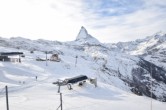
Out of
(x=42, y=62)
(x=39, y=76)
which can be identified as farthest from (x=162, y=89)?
(x=39, y=76)

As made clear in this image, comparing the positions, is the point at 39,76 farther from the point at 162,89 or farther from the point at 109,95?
the point at 162,89

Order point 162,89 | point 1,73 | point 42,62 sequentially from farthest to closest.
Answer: point 162,89
point 42,62
point 1,73

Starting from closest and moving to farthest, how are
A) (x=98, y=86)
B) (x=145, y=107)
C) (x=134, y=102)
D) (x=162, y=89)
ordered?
(x=145, y=107) < (x=134, y=102) < (x=98, y=86) < (x=162, y=89)

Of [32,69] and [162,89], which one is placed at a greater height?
[32,69]

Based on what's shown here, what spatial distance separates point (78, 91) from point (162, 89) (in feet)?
462

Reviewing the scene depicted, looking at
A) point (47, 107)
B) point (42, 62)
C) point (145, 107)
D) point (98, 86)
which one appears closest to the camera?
point (47, 107)

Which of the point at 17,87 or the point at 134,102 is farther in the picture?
the point at 17,87

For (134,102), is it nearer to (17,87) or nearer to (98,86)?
(98,86)

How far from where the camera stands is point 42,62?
87.6 metres

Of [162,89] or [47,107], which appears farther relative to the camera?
[162,89]

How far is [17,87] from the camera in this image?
170 feet

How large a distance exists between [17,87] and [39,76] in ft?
51.1

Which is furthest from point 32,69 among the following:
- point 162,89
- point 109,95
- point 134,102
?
point 162,89

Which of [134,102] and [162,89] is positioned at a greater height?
[134,102]
